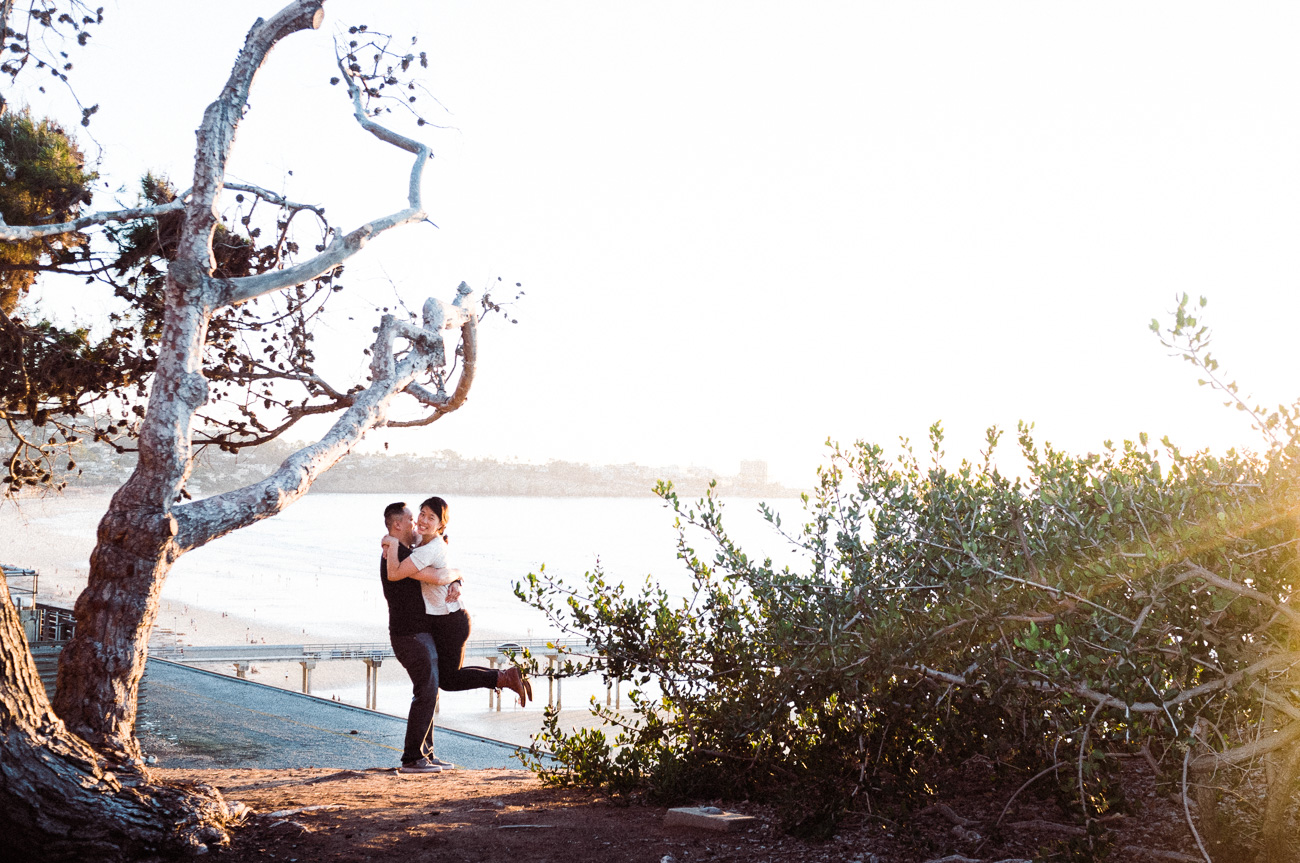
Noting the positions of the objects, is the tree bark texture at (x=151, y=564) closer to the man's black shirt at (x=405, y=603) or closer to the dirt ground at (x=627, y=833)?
the dirt ground at (x=627, y=833)

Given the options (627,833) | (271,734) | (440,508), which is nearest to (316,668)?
(271,734)

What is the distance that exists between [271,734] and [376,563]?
210 feet

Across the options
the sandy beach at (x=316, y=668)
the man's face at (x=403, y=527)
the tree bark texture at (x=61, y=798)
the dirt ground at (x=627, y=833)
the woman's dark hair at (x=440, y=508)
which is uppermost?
the woman's dark hair at (x=440, y=508)

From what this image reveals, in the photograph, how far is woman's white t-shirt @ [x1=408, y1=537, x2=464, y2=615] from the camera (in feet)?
18.8

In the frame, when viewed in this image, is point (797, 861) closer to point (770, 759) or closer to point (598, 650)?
point (770, 759)

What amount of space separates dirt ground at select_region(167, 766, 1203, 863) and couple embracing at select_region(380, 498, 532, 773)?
938 mm

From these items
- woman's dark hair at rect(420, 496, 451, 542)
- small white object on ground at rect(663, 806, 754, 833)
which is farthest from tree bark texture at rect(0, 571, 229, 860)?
woman's dark hair at rect(420, 496, 451, 542)

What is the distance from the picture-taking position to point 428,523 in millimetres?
5836

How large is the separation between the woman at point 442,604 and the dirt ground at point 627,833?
3.39 feet

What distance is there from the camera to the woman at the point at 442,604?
5.72 meters

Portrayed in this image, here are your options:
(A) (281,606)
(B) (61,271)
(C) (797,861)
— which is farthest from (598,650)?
(A) (281,606)

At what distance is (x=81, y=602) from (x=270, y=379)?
3.75m

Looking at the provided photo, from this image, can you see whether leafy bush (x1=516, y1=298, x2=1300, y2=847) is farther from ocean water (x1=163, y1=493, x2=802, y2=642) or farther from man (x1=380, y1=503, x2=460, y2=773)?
ocean water (x1=163, y1=493, x2=802, y2=642)

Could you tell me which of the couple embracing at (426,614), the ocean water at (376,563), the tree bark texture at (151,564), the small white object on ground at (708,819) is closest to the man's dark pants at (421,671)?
the couple embracing at (426,614)
